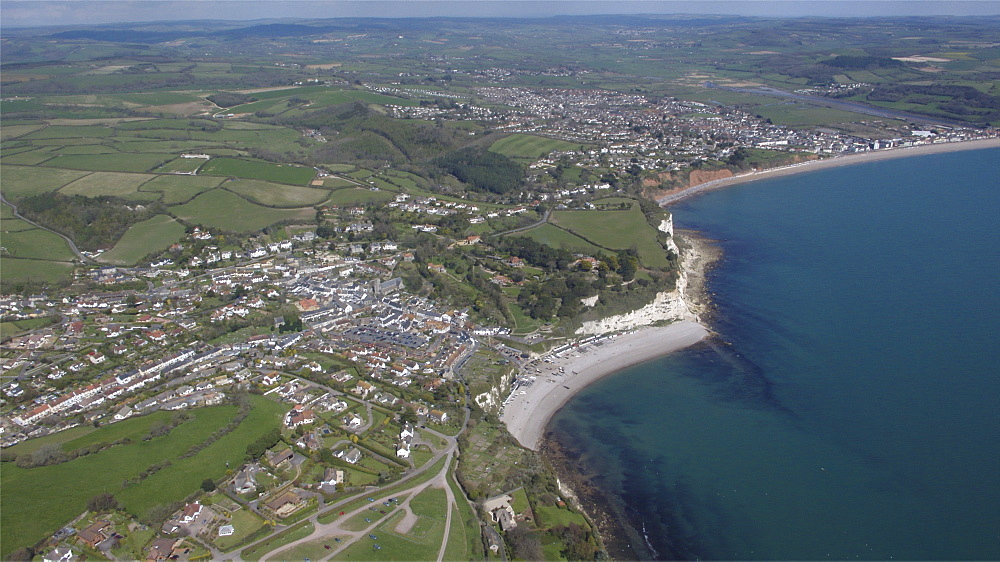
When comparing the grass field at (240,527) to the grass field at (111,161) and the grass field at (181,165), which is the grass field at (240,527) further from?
the grass field at (111,161)

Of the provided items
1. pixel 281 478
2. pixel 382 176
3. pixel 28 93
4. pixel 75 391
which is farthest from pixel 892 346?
pixel 28 93

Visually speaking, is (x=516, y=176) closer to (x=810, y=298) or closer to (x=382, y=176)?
(x=382, y=176)

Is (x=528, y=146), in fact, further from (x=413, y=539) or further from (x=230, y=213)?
(x=413, y=539)

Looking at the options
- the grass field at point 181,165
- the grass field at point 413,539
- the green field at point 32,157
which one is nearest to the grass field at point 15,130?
the green field at point 32,157

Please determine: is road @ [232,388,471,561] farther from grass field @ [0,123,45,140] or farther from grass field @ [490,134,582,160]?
grass field @ [0,123,45,140]

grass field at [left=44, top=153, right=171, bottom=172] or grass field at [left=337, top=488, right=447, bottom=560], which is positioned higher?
grass field at [left=44, top=153, right=171, bottom=172]

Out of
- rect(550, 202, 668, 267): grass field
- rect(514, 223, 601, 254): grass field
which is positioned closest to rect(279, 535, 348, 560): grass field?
rect(550, 202, 668, 267): grass field

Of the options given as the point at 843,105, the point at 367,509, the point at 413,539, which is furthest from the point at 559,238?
the point at 843,105

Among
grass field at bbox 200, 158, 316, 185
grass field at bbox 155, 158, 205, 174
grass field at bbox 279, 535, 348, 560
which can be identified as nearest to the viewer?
grass field at bbox 279, 535, 348, 560
